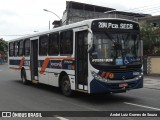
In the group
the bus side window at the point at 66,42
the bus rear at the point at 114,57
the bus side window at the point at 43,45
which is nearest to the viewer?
the bus rear at the point at 114,57

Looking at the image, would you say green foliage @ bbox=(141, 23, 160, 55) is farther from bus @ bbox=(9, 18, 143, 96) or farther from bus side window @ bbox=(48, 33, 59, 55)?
bus @ bbox=(9, 18, 143, 96)

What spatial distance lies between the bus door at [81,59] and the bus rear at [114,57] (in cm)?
50

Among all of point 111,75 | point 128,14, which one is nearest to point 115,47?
point 111,75

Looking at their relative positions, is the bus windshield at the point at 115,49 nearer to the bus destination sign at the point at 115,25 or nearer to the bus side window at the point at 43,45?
the bus destination sign at the point at 115,25

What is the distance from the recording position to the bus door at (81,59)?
12.6 metres

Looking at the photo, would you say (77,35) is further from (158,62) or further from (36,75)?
(158,62)

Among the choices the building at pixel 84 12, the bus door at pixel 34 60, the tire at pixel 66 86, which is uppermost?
the building at pixel 84 12

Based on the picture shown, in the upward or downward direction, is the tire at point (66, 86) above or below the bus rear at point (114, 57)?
below

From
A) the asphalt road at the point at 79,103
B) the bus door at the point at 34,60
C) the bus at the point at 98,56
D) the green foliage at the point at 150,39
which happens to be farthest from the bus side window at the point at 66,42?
the green foliage at the point at 150,39

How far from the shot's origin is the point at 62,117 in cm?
987

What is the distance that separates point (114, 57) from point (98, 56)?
0.64 metres

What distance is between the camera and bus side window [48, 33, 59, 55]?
50.1 feet

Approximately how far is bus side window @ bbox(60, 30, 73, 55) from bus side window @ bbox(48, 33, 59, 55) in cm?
51

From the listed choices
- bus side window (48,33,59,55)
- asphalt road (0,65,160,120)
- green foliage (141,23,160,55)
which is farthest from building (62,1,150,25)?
asphalt road (0,65,160,120)
